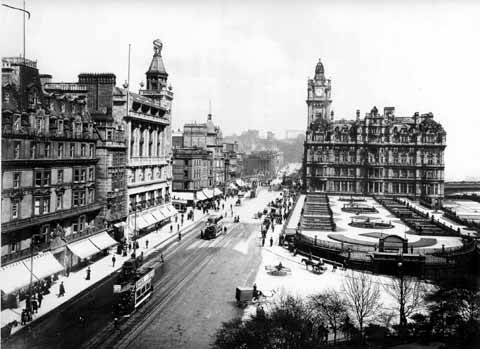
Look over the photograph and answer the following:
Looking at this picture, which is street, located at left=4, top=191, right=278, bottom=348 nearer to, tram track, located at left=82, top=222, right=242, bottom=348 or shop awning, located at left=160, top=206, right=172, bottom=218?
tram track, located at left=82, top=222, right=242, bottom=348

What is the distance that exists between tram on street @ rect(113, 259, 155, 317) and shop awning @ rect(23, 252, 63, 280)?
5.69 m

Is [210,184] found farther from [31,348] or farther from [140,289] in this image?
[31,348]

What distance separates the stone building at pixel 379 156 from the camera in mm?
101062

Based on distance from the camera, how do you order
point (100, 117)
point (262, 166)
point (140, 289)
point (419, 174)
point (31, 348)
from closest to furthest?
point (31, 348) → point (140, 289) → point (100, 117) → point (419, 174) → point (262, 166)

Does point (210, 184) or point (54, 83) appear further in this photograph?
point (210, 184)

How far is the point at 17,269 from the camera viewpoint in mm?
32875

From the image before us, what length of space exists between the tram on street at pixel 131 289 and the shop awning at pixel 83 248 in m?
8.11

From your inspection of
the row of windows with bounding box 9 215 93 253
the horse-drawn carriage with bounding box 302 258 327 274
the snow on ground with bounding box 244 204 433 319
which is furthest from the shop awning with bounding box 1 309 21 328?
the horse-drawn carriage with bounding box 302 258 327 274

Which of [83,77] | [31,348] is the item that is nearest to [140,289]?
[31,348]

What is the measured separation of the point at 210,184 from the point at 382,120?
41887mm

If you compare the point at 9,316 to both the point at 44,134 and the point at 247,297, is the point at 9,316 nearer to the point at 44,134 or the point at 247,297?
the point at 247,297

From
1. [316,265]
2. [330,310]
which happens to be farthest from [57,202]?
[330,310]

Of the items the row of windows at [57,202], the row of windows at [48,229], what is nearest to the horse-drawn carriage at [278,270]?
the row of windows at [48,229]

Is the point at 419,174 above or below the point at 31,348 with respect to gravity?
above
